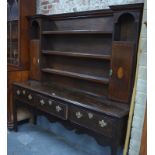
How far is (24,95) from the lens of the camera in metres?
2.49

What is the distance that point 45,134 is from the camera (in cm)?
276

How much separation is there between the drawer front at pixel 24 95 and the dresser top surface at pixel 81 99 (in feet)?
0.18

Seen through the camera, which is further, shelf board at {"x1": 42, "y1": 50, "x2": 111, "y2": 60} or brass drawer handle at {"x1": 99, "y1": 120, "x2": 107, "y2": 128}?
shelf board at {"x1": 42, "y1": 50, "x2": 111, "y2": 60}

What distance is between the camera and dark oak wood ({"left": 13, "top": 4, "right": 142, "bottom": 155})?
173 cm

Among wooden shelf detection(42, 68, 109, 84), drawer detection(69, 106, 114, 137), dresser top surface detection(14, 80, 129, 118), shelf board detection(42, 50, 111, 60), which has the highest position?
shelf board detection(42, 50, 111, 60)

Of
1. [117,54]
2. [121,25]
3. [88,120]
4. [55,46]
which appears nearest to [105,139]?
[88,120]

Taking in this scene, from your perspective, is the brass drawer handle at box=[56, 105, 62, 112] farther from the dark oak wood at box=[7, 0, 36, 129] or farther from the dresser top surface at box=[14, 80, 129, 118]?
the dark oak wood at box=[7, 0, 36, 129]

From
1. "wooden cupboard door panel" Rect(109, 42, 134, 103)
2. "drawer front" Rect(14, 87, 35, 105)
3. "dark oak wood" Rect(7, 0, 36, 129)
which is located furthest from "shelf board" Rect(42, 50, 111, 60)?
"drawer front" Rect(14, 87, 35, 105)

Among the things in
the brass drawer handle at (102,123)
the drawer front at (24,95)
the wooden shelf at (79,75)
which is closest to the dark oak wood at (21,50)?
the drawer front at (24,95)

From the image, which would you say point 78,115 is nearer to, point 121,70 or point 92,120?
point 92,120

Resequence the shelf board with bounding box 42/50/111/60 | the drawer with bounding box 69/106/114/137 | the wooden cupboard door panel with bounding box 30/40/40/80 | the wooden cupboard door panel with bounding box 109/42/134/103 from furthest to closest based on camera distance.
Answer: the wooden cupboard door panel with bounding box 30/40/40/80, the shelf board with bounding box 42/50/111/60, the wooden cupboard door panel with bounding box 109/42/134/103, the drawer with bounding box 69/106/114/137

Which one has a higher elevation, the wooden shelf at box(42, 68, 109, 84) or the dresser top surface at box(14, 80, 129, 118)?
the wooden shelf at box(42, 68, 109, 84)

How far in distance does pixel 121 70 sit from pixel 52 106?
868 mm

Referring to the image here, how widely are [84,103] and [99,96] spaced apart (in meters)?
0.34
